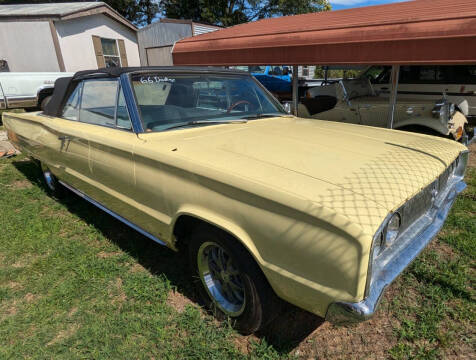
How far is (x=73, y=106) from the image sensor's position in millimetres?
3518

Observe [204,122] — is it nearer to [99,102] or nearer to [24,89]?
[99,102]

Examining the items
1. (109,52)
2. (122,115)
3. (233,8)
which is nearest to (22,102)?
(109,52)

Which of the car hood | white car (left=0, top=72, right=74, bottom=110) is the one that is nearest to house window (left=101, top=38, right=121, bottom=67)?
white car (left=0, top=72, right=74, bottom=110)

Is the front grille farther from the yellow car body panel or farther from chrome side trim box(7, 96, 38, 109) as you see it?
chrome side trim box(7, 96, 38, 109)

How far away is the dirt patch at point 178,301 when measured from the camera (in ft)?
8.00

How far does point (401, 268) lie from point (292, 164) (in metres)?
0.79

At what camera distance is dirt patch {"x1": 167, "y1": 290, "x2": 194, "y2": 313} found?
8.00ft

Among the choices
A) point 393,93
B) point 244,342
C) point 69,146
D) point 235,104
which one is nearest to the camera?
point 244,342

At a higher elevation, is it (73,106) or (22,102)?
(73,106)

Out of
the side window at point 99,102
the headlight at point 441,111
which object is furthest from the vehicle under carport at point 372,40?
the side window at point 99,102

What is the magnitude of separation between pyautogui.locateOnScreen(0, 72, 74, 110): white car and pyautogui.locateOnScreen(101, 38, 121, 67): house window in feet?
18.1

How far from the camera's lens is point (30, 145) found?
14.3ft

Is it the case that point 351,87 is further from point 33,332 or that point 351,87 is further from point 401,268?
point 33,332

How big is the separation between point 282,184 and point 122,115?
166 centimetres
